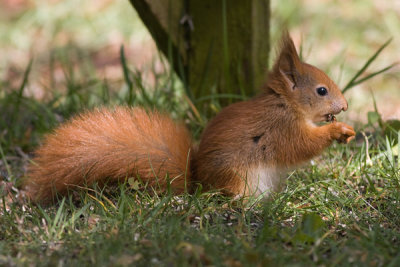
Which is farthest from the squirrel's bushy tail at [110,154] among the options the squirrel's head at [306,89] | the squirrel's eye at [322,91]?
the squirrel's eye at [322,91]

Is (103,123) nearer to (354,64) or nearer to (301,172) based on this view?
(301,172)

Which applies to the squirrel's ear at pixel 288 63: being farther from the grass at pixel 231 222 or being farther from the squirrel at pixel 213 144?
the grass at pixel 231 222

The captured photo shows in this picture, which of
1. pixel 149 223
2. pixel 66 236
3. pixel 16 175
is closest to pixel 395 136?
pixel 149 223

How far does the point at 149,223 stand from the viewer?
240 cm

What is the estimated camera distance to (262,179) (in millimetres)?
2787

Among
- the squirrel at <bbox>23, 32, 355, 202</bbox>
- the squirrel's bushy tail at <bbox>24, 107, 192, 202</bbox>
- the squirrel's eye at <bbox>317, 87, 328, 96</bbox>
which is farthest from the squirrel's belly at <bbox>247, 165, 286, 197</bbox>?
the squirrel's eye at <bbox>317, 87, 328, 96</bbox>

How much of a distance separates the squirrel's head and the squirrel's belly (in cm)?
35

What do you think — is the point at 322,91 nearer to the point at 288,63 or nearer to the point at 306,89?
the point at 306,89

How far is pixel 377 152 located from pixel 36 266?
2058 mm

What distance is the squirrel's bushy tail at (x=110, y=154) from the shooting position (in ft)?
8.71

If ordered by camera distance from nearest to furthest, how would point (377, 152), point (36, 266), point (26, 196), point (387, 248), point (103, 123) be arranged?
point (36, 266) < point (387, 248) < point (103, 123) < point (26, 196) < point (377, 152)

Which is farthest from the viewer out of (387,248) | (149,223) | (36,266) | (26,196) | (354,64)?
(354,64)

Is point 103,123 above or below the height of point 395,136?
above

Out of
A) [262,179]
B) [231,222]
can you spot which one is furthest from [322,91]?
[231,222]
